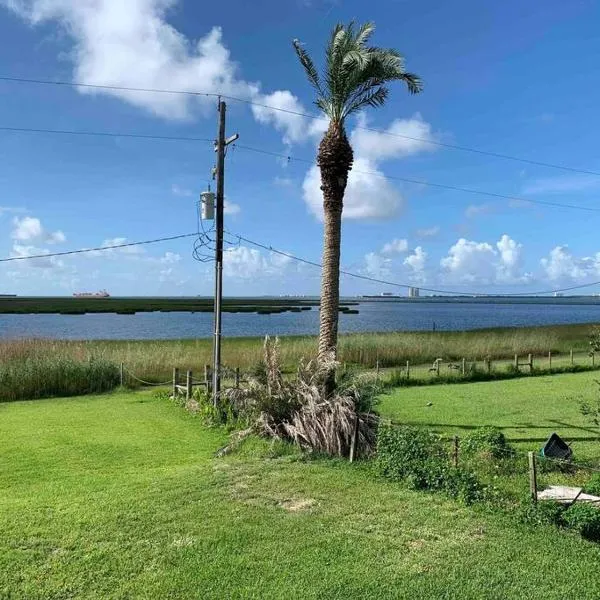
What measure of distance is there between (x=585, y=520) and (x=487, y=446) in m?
2.68

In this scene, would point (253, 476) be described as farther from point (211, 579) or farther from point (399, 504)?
point (211, 579)

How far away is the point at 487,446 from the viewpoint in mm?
8531

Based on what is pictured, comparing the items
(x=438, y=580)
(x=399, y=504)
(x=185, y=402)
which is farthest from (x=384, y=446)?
(x=185, y=402)

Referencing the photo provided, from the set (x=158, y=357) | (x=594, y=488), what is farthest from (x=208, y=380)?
(x=594, y=488)

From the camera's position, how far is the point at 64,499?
261 inches

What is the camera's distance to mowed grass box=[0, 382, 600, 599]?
4.62m

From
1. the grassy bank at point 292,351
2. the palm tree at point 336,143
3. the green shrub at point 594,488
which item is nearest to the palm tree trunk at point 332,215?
the palm tree at point 336,143

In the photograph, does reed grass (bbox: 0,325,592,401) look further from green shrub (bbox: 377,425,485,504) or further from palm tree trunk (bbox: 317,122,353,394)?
green shrub (bbox: 377,425,485,504)

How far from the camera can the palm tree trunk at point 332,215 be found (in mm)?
11148

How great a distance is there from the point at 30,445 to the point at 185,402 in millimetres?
4725

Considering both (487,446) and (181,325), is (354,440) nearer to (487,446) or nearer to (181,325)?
(487,446)

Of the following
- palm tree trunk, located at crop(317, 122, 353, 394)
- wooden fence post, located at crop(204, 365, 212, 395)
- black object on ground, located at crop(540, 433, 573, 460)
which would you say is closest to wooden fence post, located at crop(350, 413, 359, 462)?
palm tree trunk, located at crop(317, 122, 353, 394)

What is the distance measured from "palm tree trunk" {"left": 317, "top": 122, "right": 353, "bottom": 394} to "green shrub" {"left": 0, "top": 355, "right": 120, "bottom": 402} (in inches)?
370

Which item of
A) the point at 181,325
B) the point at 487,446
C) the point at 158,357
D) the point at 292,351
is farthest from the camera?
the point at 181,325
